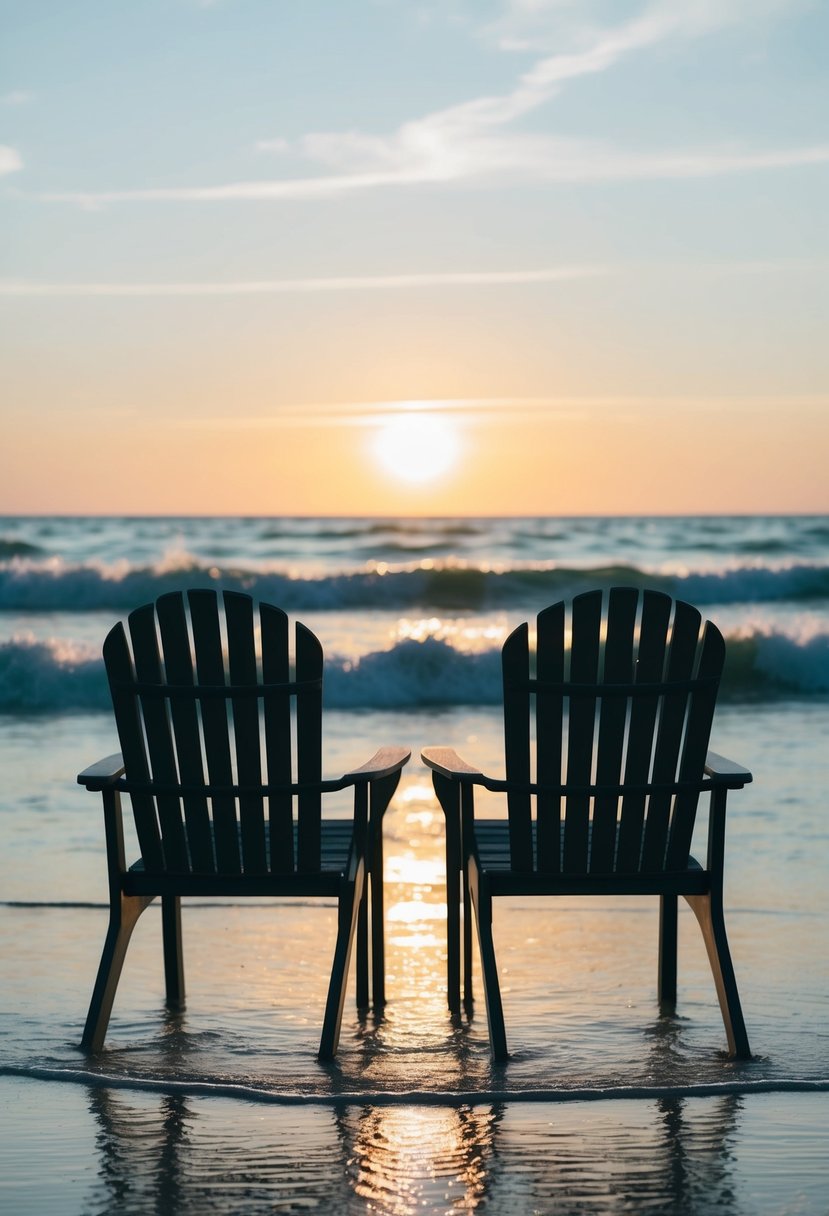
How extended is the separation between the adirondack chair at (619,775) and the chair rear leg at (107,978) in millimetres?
943

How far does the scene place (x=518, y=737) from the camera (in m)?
3.53

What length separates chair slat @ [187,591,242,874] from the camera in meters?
3.58

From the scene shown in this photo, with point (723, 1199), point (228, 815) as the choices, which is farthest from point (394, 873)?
point (723, 1199)

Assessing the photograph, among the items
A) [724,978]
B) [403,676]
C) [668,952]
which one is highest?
[724,978]

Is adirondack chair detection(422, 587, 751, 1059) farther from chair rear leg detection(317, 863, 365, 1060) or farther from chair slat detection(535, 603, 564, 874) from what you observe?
chair rear leg detection(317, 863, 365, 1060)

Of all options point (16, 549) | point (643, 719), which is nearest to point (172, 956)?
point (643, 719)

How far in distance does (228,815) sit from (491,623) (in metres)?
15.2

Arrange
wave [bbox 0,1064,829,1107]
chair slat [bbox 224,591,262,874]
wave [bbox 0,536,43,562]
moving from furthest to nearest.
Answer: wave [bbox 0,536,43,562]
chair slat [bbox 224,591,262,874]
wave [bbox 0,1064,829,1107]

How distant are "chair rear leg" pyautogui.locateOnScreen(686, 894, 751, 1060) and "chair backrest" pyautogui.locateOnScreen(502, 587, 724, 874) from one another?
0.64 ft

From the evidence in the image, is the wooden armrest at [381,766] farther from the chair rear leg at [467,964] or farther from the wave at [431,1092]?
the wave at [431,1092]

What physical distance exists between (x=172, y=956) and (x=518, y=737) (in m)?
1.31

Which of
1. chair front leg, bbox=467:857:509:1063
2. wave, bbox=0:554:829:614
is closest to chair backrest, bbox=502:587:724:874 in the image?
chair front leg, bbox=467:857:509:1063

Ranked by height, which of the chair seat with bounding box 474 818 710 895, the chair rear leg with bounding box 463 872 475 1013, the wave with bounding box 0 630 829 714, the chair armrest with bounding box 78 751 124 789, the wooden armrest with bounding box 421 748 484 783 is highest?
the chair armrest with bounding box 78 751 124 789

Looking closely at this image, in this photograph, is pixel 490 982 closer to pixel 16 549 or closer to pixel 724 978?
pixel 724 978
